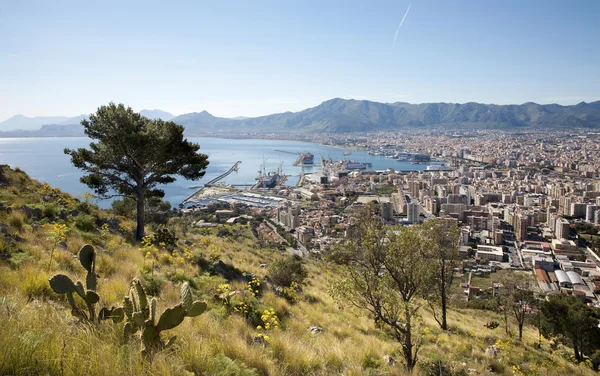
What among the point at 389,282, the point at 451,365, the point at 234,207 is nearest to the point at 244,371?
the point at 389,282

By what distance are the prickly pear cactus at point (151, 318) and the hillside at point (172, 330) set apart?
0.21 ft

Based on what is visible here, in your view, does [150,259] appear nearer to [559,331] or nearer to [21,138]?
[559,331]

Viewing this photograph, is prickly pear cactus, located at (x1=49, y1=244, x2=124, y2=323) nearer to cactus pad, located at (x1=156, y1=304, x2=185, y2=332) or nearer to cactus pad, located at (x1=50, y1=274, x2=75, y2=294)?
cactus pad, located at (x1=50, y1=274, x2=75, y2=294)

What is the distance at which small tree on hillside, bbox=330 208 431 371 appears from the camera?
426 cm

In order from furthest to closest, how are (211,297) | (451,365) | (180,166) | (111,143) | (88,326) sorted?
(180,166)
(111,143)
(451,365)
(211,297)
(88,326)

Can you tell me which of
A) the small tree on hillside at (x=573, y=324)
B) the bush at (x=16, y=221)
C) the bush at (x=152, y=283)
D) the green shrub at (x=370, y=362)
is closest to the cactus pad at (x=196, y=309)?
the bush at (x=152, y=283)

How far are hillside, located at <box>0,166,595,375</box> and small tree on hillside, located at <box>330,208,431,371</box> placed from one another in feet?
1.02

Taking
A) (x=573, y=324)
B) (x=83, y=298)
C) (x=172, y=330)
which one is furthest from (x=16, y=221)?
(x=573, y=324)

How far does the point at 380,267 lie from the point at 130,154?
5.10 m

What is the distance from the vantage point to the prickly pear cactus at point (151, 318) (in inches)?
74.8

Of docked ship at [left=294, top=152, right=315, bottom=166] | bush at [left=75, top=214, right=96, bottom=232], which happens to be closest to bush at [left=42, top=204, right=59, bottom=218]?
bush at [left=75, top=214, right=96, bottom=232]

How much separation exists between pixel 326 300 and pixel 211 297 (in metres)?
3.35

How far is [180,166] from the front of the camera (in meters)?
7.23

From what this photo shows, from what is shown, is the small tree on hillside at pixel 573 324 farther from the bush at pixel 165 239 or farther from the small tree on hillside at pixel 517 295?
the bush at pixel 165 239
